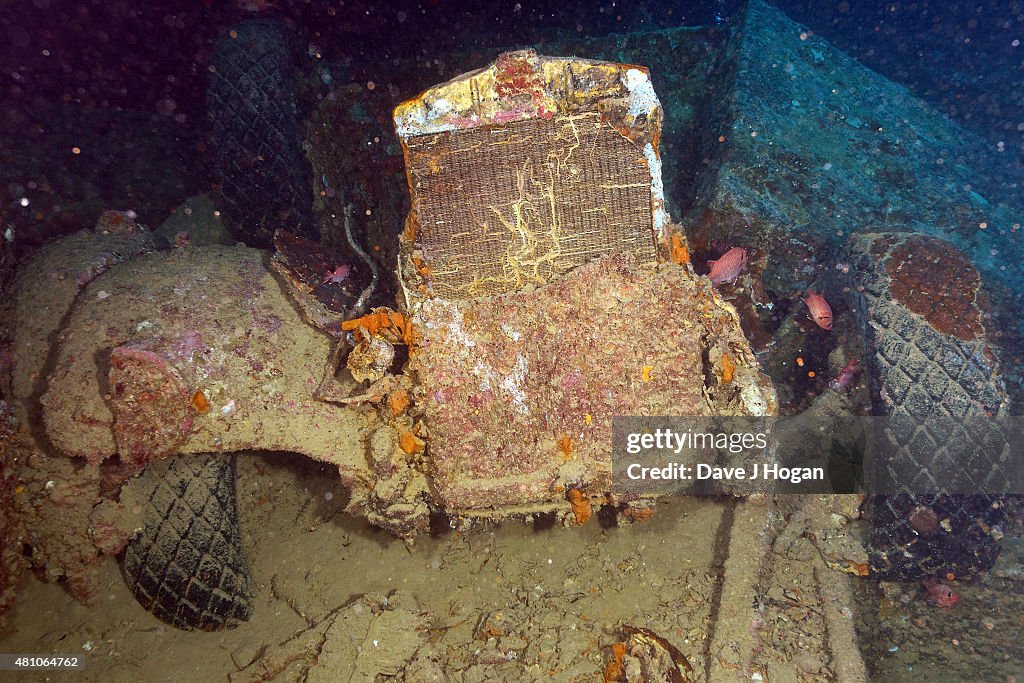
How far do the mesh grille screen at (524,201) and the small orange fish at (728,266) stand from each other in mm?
1670

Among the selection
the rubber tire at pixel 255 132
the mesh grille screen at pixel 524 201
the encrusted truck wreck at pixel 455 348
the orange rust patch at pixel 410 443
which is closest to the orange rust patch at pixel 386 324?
the encrusted truck wreck at pixel 455 348

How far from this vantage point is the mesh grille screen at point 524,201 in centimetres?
252

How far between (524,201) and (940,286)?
3.07 meters

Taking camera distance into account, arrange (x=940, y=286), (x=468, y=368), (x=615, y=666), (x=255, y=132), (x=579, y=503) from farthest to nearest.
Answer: (x=255, y=132) < (x=940, y=286) < (x=615, y=666) < (x=579, y=503) < (x=468, y=368)

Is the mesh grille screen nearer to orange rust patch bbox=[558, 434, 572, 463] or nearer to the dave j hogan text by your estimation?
orange rust patch bbox=[558, 434, 572, 463]

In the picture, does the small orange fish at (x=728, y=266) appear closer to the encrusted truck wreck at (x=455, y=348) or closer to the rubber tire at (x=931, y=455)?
the rubber tire at (x=931, y=455)

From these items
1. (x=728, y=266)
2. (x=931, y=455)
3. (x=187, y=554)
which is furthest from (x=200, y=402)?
(x=931, y=455)

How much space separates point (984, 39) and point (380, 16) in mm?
12908

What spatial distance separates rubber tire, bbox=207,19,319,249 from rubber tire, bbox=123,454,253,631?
277 cm

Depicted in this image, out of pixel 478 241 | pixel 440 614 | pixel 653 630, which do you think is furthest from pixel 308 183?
pixel 653 630

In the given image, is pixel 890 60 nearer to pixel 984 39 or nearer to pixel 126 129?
pixel 984 39

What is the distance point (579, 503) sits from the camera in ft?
8.18

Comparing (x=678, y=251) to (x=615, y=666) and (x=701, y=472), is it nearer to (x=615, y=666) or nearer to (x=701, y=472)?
(x=701, y=472)

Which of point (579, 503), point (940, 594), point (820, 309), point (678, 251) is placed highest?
point (678, 251)
